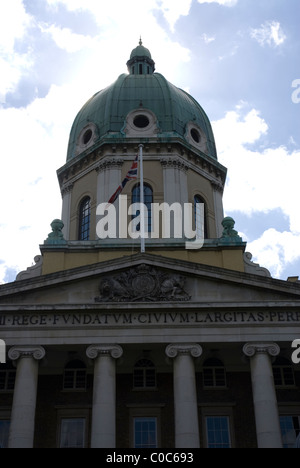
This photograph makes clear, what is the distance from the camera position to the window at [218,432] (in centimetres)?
2856

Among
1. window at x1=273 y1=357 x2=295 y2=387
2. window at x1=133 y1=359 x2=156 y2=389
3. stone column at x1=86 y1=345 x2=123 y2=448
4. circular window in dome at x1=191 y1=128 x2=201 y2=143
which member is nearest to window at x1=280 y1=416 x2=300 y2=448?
window at x1=273 y1=357 x2=295 y2=387

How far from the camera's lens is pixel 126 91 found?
4319cm

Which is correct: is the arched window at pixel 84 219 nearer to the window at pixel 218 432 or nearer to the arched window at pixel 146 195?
the arched window at pixel 146 195

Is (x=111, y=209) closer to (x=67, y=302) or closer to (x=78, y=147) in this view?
(x=78, y=147)

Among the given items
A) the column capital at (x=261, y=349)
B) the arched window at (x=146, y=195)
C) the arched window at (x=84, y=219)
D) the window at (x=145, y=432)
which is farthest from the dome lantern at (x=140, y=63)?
the window at (x=145, y=432)

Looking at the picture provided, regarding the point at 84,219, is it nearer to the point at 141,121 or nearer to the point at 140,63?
the point at 141,121

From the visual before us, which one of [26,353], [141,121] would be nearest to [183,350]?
[26,353]

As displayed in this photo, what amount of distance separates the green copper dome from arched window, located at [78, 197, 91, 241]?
11.2 feet

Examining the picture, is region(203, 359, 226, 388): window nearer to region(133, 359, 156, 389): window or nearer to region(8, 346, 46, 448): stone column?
region(133, 359, 156, 389): window

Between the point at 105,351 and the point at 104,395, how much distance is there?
1.87 metres

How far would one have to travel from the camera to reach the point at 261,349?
27.6 metres

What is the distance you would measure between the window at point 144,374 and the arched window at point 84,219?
10.5m

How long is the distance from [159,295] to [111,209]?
10.0 m

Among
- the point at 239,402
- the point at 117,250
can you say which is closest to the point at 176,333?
the point at 239,402
